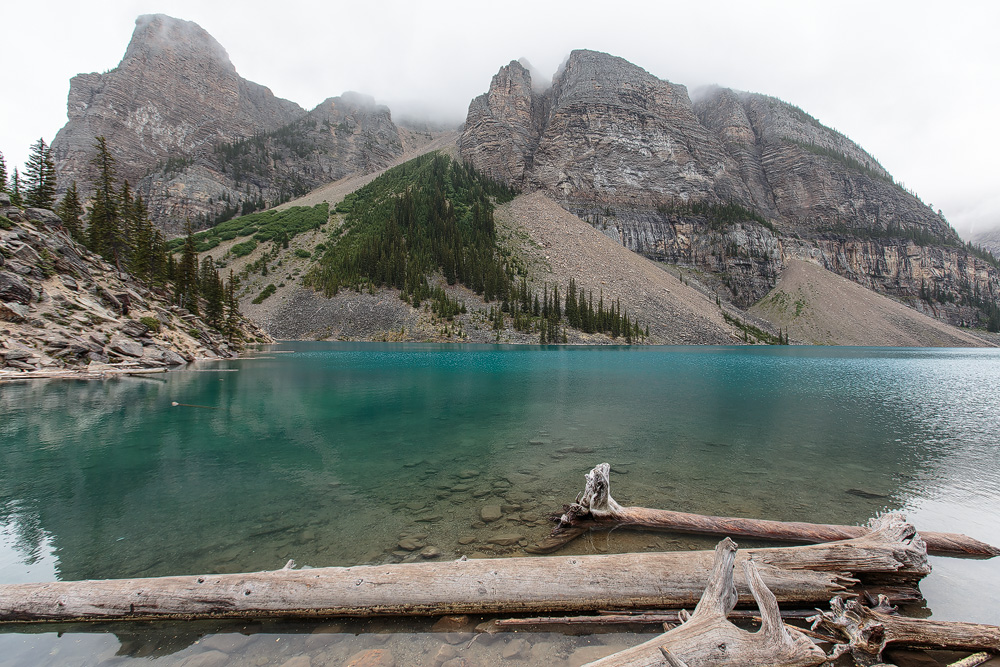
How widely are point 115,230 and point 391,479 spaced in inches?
2049

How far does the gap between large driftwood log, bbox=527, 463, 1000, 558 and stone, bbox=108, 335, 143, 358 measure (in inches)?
1528

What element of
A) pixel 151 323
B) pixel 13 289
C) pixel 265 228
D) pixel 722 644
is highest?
pixel 265 228

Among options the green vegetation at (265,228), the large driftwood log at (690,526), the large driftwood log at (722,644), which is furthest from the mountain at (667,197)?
the large driftwood log at (722,644)

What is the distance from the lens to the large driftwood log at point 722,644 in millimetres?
4074

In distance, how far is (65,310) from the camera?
96.4ft

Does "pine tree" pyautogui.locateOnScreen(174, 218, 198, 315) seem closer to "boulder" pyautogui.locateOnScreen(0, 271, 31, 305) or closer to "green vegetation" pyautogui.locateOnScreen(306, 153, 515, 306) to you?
"boulder" pyautogui.locateOnScreen(0, 271, 31, 305)

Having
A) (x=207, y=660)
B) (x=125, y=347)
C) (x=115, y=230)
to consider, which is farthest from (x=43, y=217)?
(x=207, y=660)

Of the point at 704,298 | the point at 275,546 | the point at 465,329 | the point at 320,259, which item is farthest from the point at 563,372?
the point at 704,298

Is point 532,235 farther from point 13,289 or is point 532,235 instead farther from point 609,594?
point 609,594

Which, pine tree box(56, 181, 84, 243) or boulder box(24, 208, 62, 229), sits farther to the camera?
pine tree box(56, 181, 84, 243)

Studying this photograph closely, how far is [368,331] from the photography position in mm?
95688

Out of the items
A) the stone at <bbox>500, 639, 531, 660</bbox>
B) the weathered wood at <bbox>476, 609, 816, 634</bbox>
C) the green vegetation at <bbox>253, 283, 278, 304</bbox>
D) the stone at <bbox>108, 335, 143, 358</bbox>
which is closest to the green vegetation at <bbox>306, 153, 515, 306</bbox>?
the green vegetation at <bbox>253, 283, 278, 304</bbox>

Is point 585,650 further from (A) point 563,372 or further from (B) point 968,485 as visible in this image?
(A) point 563,372

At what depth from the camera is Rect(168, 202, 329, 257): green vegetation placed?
127750 millimetres
